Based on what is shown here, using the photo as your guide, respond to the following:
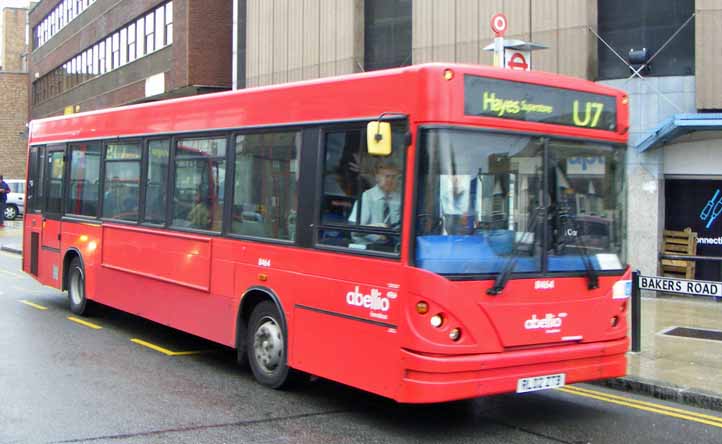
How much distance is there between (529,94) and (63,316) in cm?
830

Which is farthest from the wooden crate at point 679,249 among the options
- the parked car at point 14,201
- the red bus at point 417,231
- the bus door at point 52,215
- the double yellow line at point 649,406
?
the parked car at point 14,201

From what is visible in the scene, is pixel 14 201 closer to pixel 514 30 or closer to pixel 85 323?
pixel 514 30

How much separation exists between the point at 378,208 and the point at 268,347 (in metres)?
2.10

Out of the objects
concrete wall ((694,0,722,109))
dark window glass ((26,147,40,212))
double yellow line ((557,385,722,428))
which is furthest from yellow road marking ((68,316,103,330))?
concrete wall ((694,0,722,109))

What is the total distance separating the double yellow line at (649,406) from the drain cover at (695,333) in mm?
3206

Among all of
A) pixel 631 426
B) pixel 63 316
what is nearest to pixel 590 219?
pixel 631 426

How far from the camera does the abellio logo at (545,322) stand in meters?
6.32

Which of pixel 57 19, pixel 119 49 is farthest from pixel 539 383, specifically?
pixel 57 19

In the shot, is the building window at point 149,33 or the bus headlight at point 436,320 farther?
the building window at point 149,33

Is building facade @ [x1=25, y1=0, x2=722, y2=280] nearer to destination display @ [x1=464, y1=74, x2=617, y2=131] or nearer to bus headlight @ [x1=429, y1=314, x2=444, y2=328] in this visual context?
destination display @ [x1=464, y1=74, x2=617, y2=131]

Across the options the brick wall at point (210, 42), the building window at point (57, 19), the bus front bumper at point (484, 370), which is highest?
the building window at point (57, 19)

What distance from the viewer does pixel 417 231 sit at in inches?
236

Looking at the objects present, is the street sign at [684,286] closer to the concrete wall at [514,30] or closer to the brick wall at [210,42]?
→ the concrete wall at [514,30]

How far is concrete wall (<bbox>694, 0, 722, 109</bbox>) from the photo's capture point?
1363 centimetres
